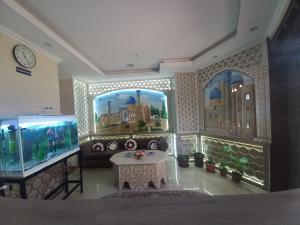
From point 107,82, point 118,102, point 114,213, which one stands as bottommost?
point 114,213

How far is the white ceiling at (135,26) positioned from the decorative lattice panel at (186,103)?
937 millimetres

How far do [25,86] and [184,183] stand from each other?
11.6 feet

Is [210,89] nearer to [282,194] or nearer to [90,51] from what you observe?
[90,51]

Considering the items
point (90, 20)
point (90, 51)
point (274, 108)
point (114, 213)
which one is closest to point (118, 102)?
point (90, 51)

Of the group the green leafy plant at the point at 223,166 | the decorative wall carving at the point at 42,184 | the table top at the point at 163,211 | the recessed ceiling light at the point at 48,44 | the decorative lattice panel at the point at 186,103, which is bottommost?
the green leafy plant at the point at 223,166

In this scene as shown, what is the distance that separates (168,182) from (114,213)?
11.6 feet

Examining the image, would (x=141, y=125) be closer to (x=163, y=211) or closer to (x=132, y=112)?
(x=132, y=112)

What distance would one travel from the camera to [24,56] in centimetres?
285

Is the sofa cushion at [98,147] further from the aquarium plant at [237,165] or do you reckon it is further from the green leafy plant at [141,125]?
the aquarium plant at [237,165]

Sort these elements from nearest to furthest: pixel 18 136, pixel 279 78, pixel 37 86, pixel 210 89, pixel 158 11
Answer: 1. pixel 18 136
2. pixel 158 11
3. pixel 279 78
4. pixel 37 86
5. pixel 210 89

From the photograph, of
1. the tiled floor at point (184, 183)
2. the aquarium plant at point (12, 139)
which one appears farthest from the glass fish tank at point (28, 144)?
the tiled floor at point (184, 183)

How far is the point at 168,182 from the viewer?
3.89 m

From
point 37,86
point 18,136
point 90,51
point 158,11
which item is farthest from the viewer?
point 90,51

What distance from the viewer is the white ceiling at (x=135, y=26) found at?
2.24 meters
